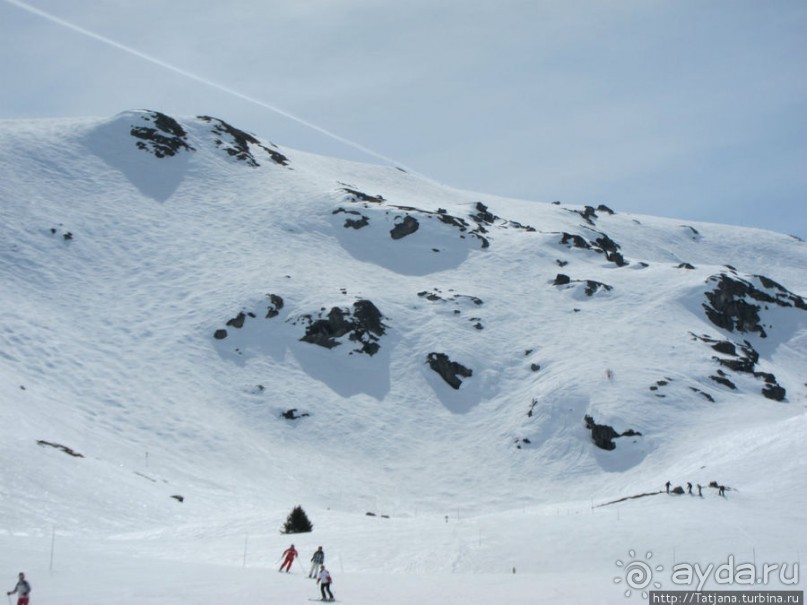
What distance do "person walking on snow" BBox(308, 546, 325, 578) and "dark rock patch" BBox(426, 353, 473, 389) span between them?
3962cm

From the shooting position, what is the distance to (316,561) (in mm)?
22141

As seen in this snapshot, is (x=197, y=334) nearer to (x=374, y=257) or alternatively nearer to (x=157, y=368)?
(x=157, y=368)

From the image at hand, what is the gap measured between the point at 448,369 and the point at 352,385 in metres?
8.30

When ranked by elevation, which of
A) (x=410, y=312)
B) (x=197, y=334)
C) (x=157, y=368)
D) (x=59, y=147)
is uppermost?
(x=59, y=147)

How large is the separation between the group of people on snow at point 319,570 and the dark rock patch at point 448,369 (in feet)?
124

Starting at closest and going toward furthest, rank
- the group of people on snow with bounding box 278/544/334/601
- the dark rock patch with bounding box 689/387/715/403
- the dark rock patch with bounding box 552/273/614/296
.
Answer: the group of people on snow with bounding box 278/544/334/601 < the dark rock patch with bounding box 689/387/715/403 < the dark rock patch with bounding box 552/273/614/296

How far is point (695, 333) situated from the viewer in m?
67.9

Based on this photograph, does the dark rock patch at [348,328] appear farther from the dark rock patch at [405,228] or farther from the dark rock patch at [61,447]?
the dark rock patch at [61,447]

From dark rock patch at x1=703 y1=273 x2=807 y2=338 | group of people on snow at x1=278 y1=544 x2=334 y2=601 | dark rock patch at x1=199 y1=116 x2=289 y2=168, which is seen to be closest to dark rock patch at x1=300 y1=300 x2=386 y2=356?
dark rock patch at x1=703 y1=273 x2=807 y2=338

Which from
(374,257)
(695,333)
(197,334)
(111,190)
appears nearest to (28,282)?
(197,334)

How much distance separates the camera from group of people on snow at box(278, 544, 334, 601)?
19500mm

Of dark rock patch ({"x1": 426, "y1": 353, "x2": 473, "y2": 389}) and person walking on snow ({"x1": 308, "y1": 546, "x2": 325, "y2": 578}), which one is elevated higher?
dark rock patch ({"x1": 426, "y1": 353, "x2": 473, "y2": 389})

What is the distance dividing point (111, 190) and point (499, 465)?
5434 cm

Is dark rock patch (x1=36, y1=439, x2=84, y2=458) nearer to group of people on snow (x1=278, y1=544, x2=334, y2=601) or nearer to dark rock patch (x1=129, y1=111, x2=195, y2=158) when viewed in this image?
group of people on snow (x1=278, y1=544, x2=334, y2=601)
